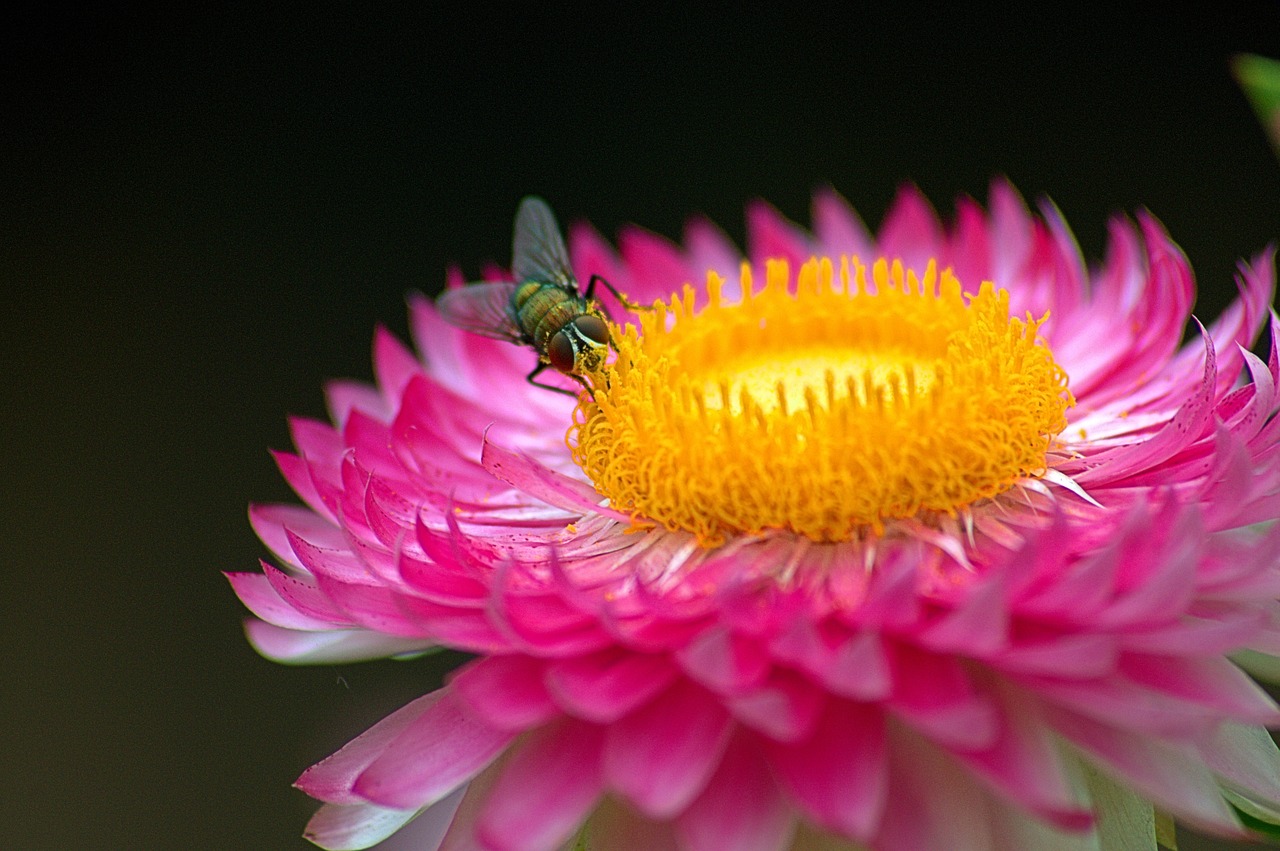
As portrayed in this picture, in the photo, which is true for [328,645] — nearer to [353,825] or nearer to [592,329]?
[353,825]

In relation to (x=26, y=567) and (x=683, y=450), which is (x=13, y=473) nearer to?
(x=26, y=567)

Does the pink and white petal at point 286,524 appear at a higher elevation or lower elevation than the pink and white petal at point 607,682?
higher


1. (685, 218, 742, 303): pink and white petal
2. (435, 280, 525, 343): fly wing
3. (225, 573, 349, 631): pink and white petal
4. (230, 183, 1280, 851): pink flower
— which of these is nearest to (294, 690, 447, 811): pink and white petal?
(230, 183, 1280, 851): pink flower

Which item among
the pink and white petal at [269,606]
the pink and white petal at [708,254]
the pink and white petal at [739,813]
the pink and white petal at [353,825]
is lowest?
the pink and white petal at [739,813]

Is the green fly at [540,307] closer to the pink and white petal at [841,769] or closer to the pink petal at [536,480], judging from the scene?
the pink petal at [536,480]

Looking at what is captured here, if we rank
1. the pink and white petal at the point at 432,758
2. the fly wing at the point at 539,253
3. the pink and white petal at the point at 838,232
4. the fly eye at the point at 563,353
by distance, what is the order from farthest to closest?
the pink and white petal at the point at 838,232 → the fly wing at the point at 539,253 → the fly eye at the point at 563,353 → the pink and white petal at the point at 432,758

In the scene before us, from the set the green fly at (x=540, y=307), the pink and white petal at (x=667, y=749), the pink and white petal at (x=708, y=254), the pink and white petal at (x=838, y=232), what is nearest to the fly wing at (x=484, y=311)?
the green fly at (x=540, y=307)

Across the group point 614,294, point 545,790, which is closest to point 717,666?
point 545,790

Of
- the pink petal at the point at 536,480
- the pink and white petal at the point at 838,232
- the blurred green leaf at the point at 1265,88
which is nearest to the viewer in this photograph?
the blurred green leaf at the point at 1265,88
